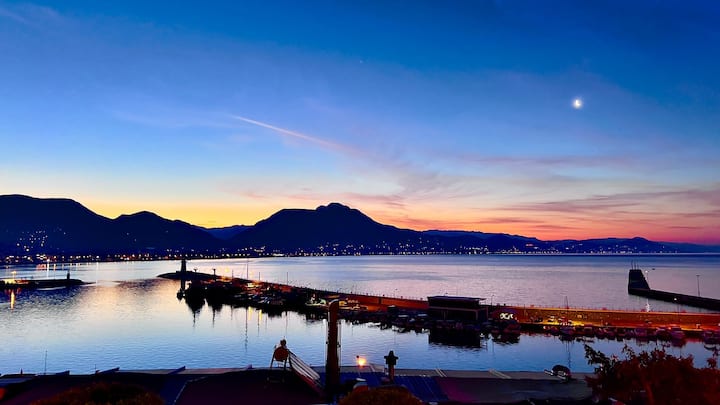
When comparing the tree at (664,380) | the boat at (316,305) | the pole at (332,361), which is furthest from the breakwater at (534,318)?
the tree at (664,380)

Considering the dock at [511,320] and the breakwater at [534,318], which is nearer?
the dock at [511,320]

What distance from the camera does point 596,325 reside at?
67312mm

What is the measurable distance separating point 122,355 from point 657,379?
196 feet

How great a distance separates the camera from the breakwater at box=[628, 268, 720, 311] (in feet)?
293

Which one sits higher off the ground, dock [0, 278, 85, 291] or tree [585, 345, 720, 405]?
tree [585, 345, 720, 405]

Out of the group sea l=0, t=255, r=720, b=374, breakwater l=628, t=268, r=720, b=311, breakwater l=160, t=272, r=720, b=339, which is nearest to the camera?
sea l=0, t=255, r=720, b=374

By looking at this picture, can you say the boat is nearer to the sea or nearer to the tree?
the sea

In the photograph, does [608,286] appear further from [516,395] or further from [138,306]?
[516,395]

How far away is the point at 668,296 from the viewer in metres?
103

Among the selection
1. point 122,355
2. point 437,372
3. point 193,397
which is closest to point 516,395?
point 437,372

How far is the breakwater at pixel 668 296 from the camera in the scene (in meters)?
89.4

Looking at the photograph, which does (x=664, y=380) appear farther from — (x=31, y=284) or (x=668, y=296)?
(x=31, y=284)

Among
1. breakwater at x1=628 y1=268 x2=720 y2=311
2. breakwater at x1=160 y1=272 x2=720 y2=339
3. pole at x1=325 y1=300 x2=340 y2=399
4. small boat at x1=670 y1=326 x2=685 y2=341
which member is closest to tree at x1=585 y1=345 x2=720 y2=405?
pole at x1=325 y1=300 x2=340 y2=399

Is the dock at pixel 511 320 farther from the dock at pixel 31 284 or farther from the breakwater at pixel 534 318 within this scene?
the dock at pixel 31 284
